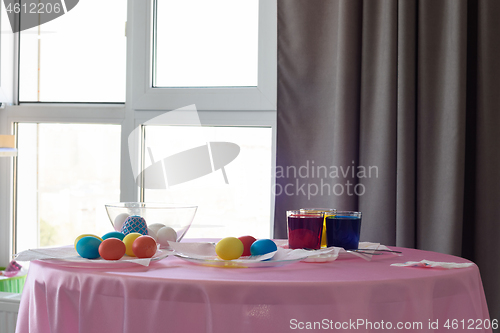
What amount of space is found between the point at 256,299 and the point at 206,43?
161cm

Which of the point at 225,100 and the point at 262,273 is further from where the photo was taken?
the point at 225,100

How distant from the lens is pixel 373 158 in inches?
66.3

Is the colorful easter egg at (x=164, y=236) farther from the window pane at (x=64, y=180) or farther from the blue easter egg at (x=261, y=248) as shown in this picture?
the window pane at (x=64, y=180)

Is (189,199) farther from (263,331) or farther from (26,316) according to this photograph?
(263,331)

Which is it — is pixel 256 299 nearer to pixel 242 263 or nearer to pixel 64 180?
pixel 242 263

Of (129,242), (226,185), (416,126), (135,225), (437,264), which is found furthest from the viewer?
(226,185)

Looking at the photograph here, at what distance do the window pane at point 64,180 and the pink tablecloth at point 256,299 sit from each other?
139cm

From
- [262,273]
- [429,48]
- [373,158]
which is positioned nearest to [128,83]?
[373,158]

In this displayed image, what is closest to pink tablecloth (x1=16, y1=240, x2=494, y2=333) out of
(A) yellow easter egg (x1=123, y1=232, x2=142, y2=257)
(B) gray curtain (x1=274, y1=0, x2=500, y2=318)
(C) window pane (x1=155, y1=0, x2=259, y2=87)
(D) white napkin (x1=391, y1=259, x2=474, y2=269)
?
(D) white napkin (x1=391, y1=259, x2=474, y2=269)

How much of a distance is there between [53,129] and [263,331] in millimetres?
1855

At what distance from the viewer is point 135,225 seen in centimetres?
105

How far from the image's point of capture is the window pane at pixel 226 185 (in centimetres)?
204

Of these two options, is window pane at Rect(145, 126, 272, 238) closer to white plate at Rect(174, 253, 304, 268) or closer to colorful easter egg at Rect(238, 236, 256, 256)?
colorful easter egg at Rect(238, 236, 256, 256)

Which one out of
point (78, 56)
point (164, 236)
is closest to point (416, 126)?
point (164, 236)
